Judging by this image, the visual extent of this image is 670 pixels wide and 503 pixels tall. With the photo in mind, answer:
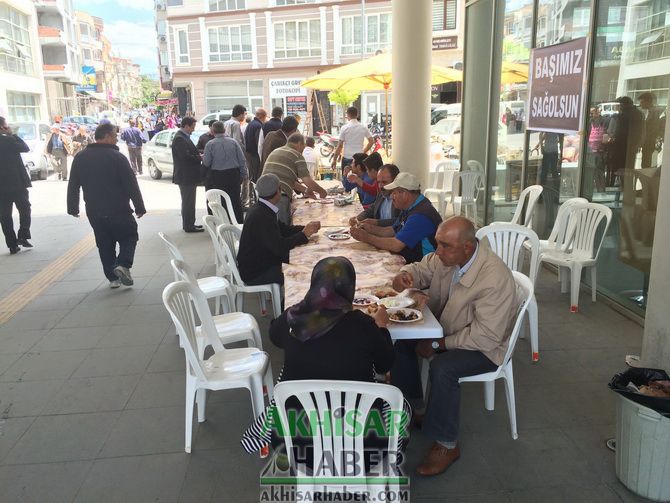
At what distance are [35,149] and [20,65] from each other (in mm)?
16537

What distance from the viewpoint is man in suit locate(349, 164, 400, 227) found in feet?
17.0

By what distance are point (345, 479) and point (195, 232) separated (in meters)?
6.98

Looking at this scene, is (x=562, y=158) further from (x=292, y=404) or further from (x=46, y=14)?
(x=46, y=14)

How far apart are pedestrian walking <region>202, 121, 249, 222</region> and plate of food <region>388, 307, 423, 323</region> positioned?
5588 mm

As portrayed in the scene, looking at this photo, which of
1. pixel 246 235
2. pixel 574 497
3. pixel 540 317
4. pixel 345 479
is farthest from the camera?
pixel 540 317

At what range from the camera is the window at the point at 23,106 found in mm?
26906

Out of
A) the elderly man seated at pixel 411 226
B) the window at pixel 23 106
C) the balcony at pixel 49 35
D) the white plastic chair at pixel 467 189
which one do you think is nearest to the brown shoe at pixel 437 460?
the elderly man seated at pixel 411 226

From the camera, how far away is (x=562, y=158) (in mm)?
6113

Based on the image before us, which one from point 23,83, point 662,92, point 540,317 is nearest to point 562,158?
point 662,92

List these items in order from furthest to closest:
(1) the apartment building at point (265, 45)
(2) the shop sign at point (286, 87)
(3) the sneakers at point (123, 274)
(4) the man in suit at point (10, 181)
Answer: (2) the shop sign at point (286, 87) < (1) the apartment building at point (265, 45) < (4) the man in suit at point (10, 181) < (3) the sneakers at point (123, 274)

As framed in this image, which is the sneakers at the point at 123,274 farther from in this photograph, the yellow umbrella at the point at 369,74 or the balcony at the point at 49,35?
the balcony at the point at 49,35

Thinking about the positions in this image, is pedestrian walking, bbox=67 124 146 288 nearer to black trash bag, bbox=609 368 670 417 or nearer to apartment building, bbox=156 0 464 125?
black trash bag, bbox=609 368 670 417

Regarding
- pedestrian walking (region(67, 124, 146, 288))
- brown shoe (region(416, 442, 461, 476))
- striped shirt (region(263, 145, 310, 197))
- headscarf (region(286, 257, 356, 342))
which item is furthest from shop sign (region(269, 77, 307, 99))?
headscarf (region(286, 257, 356, 342))

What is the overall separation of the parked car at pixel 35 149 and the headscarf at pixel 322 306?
14687mm
